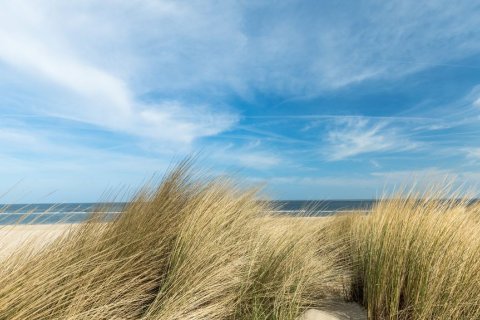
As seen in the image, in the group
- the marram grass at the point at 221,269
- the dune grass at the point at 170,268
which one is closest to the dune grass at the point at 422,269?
the marram grass at the point at 221,269

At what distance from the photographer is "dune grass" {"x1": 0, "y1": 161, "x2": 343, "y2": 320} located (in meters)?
1.96

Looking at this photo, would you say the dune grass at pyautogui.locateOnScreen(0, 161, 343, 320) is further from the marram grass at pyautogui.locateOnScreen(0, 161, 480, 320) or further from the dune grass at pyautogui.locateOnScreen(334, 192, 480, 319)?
the dune grass at pyautogui.locateOnScreen(334, 192, 480, 319)

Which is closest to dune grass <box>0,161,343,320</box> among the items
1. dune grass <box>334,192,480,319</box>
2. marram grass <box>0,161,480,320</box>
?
marram grass <box>0,161,480,320</box>

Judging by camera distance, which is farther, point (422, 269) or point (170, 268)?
point (170, 268)

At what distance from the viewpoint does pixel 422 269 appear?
2.40 m

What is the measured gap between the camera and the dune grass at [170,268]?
1956 mm

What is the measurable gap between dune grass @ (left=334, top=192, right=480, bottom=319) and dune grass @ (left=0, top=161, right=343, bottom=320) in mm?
463

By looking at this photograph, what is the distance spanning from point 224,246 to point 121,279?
851 millimetres

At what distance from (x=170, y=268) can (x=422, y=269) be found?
1.68 m

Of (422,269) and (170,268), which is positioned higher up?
(422,269)

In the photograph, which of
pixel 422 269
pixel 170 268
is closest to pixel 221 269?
pixel 170 268

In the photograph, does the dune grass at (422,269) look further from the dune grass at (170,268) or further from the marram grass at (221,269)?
the dune grass at (170,268)

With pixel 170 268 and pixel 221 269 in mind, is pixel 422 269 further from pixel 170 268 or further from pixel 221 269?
pixel 170 268

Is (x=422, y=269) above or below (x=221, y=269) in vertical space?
above
